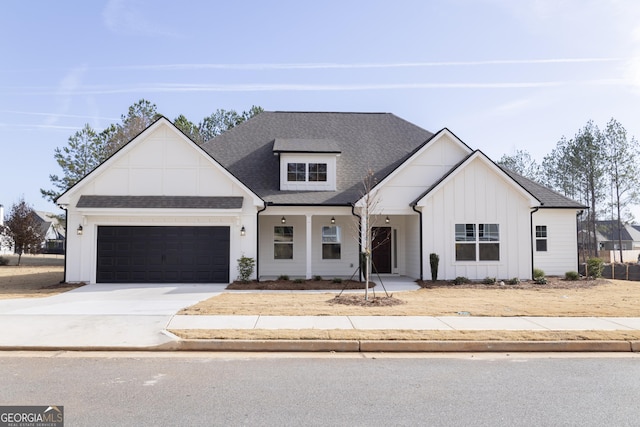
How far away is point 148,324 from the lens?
9852 mm

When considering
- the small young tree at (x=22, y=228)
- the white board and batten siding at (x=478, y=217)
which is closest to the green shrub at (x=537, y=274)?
the white board and batten siding at (x=478, y=217)

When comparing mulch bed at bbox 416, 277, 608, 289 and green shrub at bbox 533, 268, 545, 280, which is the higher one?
green shrub at bbox 533, 268, 545, 280

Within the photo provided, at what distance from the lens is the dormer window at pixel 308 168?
2014cm

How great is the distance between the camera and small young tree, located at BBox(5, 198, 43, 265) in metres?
35.6

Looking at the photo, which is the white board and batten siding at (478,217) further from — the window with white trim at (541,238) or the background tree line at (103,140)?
the background tree line at (103,140)

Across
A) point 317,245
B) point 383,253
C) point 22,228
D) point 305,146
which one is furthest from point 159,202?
point 22,228

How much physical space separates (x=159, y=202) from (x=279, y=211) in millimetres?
4620

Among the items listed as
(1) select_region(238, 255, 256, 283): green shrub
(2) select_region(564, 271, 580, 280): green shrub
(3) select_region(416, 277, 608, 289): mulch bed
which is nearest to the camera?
(3) select_region(416, 277, 608, 289): mulch bed

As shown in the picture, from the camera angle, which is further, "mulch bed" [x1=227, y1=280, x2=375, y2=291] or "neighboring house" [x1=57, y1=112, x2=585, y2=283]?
"neighboring house" [x1=57, y1=112, x2=585, y2=283]

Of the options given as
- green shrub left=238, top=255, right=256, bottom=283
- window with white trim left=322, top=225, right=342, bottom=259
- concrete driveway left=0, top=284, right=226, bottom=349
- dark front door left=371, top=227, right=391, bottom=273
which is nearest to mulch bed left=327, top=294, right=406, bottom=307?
concrete driveway left=0, top=284, right=226, bottom=349

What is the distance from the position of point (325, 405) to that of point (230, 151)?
58.6 ft

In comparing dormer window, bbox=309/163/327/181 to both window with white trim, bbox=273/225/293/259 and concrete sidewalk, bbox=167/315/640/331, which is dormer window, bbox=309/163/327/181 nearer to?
window with white trim, bbox=273/225/293/259

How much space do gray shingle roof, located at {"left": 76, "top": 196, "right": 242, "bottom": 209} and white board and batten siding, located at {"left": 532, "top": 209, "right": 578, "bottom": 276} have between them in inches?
519

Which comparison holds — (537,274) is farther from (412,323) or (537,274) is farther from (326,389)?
(326,389)
